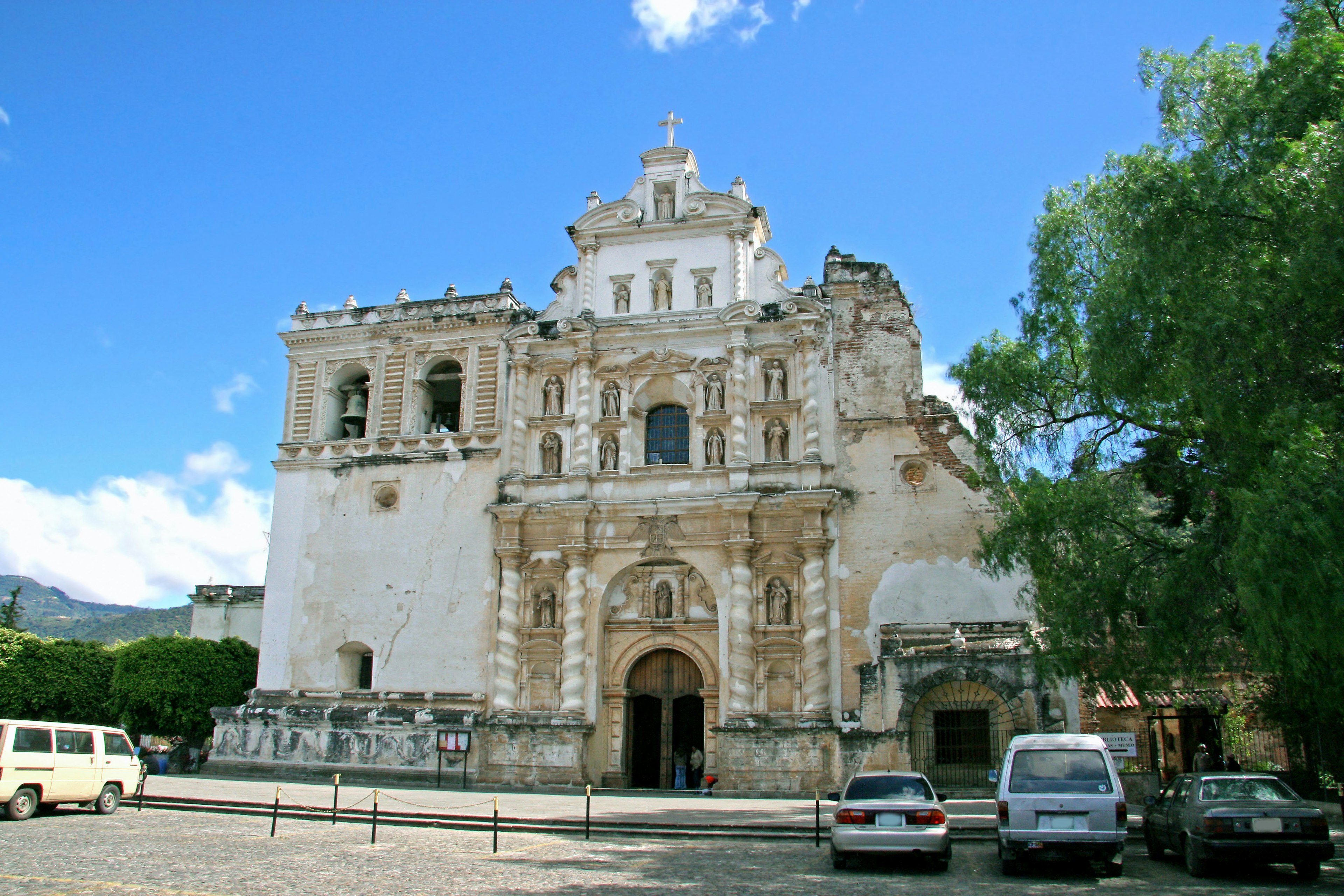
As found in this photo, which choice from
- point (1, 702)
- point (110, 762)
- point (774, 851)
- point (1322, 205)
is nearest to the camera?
point (1322, 205)

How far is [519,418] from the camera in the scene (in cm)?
2859

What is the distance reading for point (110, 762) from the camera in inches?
704

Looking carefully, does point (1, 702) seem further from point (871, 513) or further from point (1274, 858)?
point (1274, 858)

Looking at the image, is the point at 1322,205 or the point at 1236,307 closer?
the point at 1322,205

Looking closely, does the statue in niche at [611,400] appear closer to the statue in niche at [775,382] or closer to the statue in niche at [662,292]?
the statue in niche at [662,292]

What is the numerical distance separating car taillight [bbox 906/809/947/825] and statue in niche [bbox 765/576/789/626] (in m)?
12.7

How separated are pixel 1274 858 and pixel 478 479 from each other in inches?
838

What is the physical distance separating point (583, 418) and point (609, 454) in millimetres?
1258

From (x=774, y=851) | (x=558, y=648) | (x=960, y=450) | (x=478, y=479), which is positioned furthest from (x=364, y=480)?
(x=774, y=851)

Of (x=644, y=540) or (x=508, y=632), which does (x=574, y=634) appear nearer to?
(x=508, y=632)

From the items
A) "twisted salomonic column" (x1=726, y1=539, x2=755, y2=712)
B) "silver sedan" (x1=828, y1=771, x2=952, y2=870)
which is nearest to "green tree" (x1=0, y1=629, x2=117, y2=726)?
"twisted salomonic column" (x1=726, y1=539, x2=755, y2=712)

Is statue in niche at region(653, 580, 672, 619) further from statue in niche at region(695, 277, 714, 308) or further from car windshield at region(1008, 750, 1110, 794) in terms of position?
car windshield at region(1008, 750, 1110, 794)

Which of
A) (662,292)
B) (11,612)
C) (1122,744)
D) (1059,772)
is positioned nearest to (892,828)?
(1059,772)

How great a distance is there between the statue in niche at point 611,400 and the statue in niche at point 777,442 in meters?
4.23
